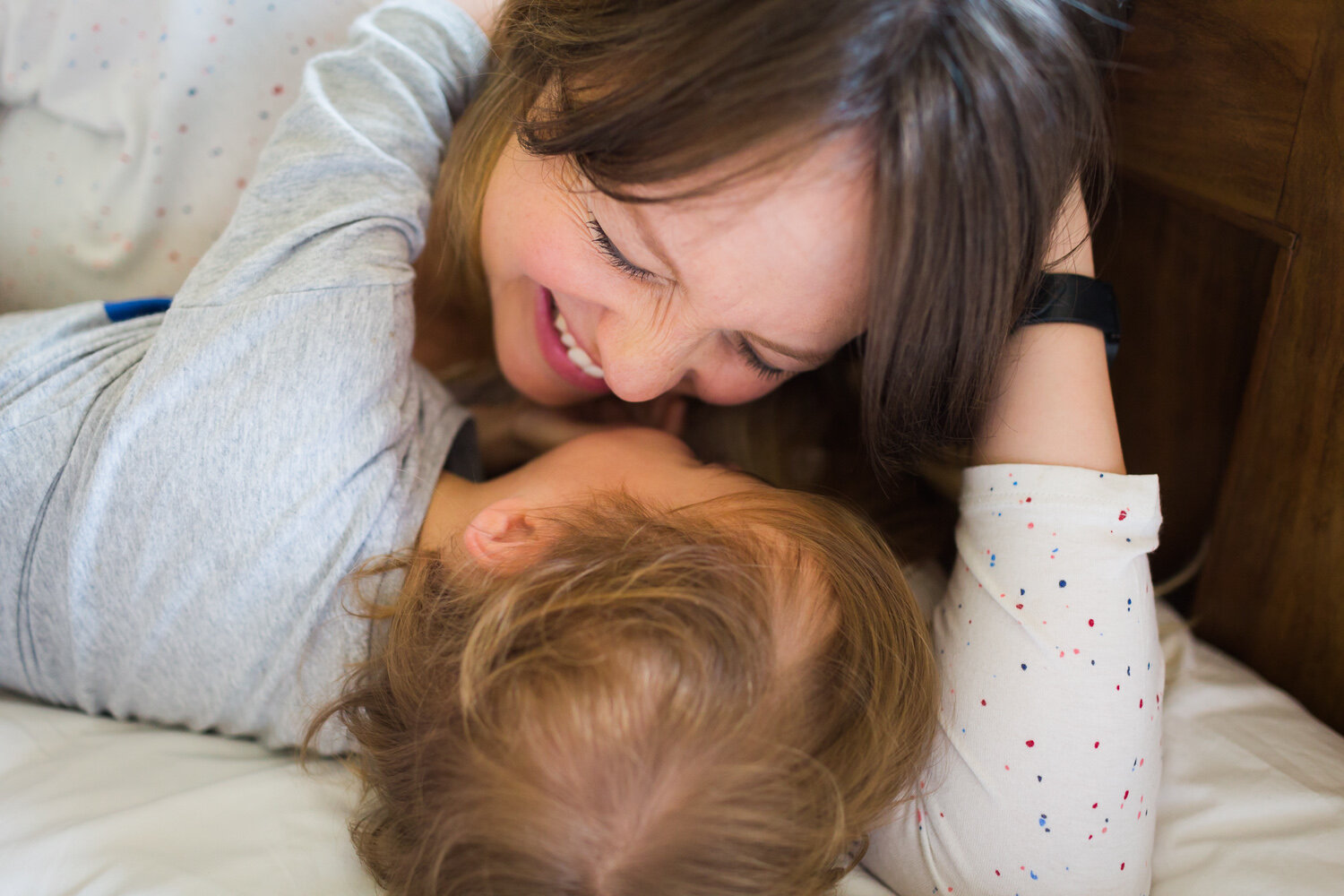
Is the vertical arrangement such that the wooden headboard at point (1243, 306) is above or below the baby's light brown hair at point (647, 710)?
above

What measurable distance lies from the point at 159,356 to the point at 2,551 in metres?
0.22

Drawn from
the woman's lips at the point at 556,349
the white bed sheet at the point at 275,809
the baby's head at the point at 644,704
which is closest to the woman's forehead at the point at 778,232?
the baby's head at the point at 644,704

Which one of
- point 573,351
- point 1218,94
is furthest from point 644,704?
point 1218,94

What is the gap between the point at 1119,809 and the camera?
750mm

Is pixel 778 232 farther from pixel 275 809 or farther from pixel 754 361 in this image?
pixel 275 809

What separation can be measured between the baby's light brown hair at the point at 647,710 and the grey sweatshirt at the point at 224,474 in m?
0.09

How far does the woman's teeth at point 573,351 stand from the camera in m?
1.01

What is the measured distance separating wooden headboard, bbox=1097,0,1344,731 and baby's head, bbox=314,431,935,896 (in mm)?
375

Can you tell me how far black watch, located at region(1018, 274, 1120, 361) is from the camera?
839 mm

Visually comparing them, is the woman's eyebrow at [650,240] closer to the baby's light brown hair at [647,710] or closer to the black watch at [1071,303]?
the baby's light brown hair at [647,710]

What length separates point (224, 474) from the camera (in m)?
0.80

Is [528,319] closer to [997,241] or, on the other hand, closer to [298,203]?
[298,203]

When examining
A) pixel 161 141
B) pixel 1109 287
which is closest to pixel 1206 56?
pixel 1109 287

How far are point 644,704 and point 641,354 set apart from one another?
0.97 ft
